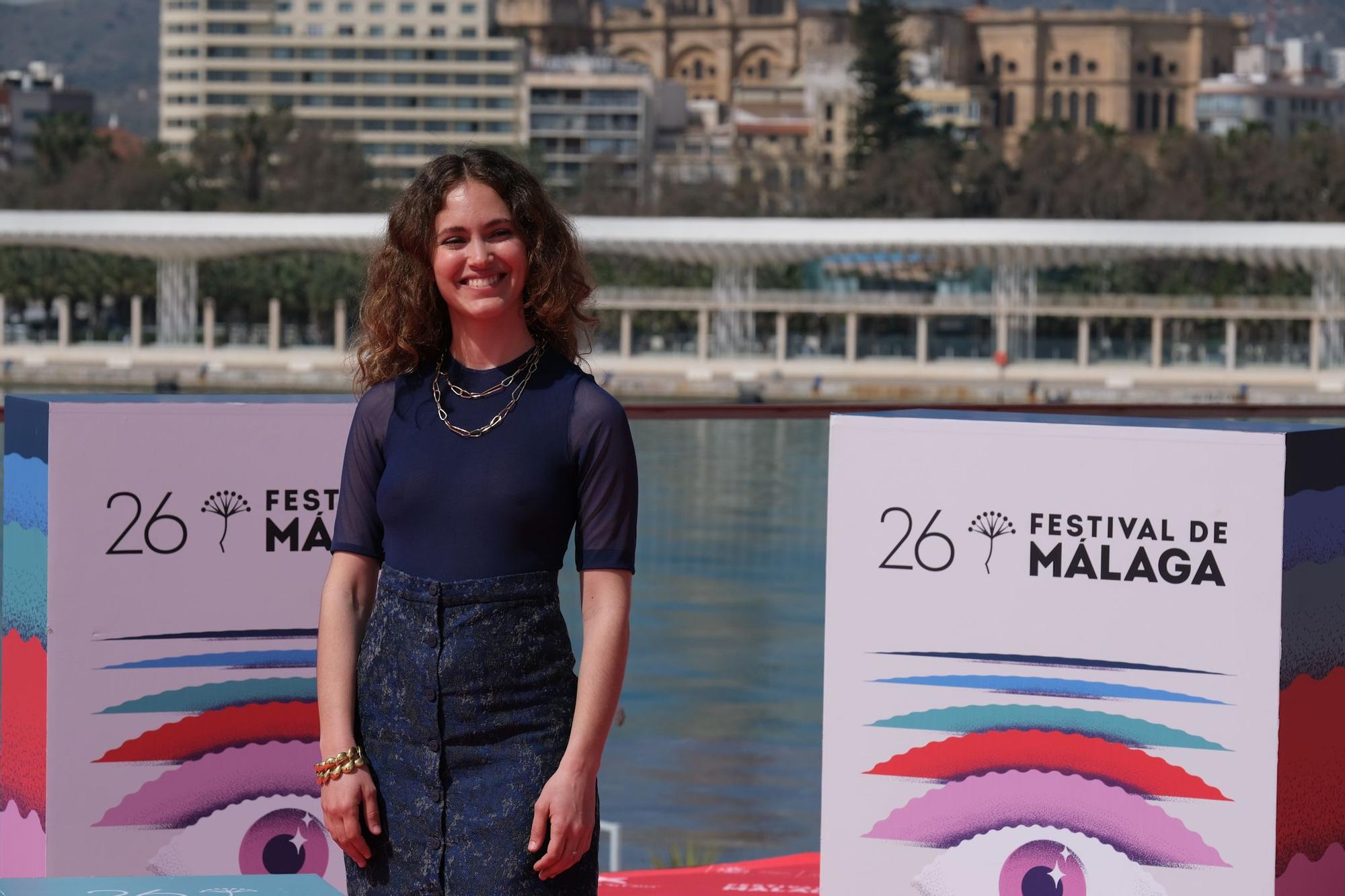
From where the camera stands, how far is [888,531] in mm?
2672

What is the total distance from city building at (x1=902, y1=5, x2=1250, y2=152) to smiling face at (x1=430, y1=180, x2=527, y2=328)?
106306mm

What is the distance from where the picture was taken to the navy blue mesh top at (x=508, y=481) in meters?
2.13

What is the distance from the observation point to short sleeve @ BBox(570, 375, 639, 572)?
7.04 ft

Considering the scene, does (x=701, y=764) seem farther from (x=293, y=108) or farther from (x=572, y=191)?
(x=293, y=108)

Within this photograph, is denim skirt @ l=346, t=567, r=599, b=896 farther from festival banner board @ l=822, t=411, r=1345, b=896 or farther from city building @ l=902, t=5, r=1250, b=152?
city building @ l=902, t=5, r=1250, b=152

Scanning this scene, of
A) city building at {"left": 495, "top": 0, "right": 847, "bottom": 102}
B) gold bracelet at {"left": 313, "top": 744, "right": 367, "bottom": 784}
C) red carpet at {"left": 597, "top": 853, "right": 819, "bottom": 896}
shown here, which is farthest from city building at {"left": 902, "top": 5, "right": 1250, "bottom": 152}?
gold bracelet at {"left": 313, "top": 744, "right": 367, "bottom": 784}

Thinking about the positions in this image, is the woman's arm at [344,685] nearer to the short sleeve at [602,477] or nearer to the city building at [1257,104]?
the short sleeve at [602,477]

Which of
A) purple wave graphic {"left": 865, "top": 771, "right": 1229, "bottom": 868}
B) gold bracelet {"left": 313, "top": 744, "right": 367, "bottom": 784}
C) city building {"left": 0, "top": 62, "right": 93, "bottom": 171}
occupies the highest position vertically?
city building {"left": 0, "top": 62, "right": 93, "bottom": 171}

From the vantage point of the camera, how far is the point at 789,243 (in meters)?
41.3

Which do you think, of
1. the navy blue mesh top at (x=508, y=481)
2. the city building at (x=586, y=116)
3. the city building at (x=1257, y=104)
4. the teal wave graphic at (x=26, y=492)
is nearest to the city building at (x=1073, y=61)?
the city building at (x=1257, y=104)

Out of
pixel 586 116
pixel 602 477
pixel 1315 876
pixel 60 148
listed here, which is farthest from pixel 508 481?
pixel 586 116

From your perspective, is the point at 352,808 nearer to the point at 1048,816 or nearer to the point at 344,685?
the point at 344,685

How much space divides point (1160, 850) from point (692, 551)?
11.0 ft

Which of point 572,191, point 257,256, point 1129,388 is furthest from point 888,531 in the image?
point 572,191
